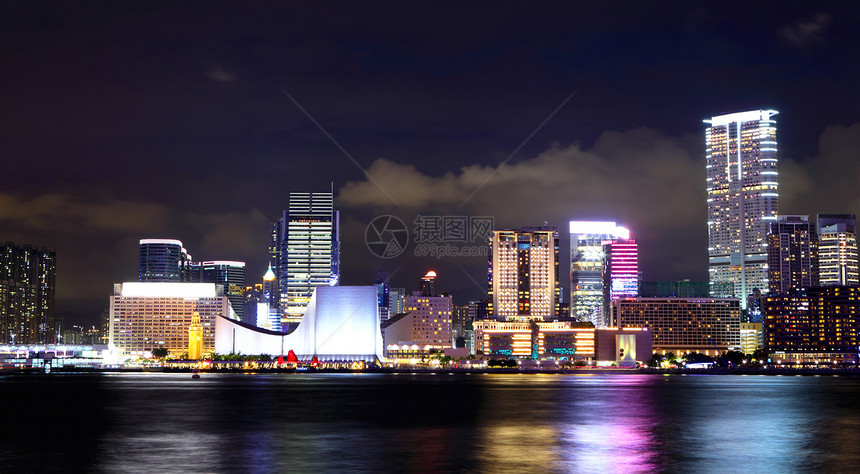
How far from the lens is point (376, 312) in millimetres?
156625

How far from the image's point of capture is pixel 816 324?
610 feet

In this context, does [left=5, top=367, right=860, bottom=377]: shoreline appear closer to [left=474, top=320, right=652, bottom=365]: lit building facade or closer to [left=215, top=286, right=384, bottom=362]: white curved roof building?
[left=215, top=286, right=384, bottom=362]: white curved roof building

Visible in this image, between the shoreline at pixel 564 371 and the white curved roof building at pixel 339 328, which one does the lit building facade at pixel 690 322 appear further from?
the white curved roof building at pixel 339 328

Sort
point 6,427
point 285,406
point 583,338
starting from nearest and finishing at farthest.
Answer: point 6,427
point 285,406
point 583,338

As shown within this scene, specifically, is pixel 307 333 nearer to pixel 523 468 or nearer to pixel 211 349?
pixel 211 349

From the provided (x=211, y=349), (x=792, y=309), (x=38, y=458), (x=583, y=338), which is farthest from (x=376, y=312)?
(x=38, y=458)

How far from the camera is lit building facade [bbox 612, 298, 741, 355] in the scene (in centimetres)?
19250

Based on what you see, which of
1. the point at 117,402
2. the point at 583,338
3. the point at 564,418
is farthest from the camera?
the point at 583,338

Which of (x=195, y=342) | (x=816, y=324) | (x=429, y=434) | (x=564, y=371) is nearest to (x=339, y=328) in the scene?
(x=564, y=371)

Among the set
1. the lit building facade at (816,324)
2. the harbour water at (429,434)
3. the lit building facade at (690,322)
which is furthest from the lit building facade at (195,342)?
the harbour water at (429,434)

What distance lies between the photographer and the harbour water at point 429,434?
106 ft

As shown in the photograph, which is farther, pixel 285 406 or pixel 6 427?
pixel 285 406

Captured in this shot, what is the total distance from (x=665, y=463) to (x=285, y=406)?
3480 centimetres

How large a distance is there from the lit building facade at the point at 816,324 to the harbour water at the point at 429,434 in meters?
119
